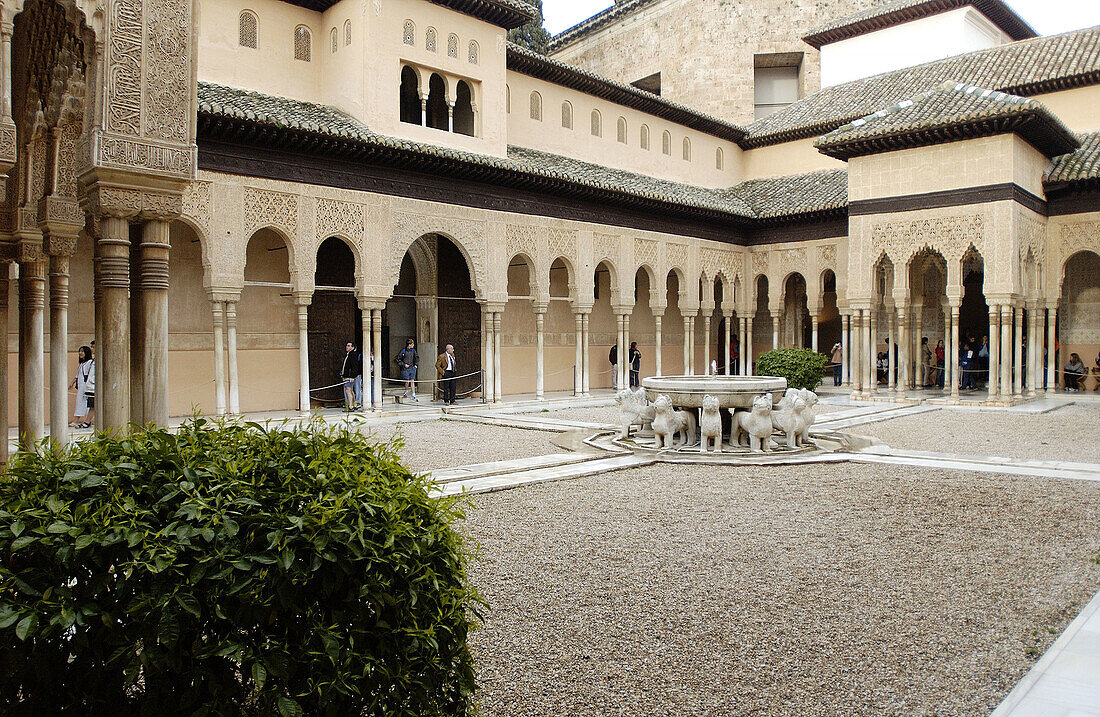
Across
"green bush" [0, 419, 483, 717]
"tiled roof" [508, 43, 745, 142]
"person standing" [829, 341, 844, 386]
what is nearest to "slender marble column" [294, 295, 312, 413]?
"tiled roof" [508, 43, 745, 142]

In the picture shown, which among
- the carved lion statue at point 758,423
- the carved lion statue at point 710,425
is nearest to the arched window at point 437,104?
the carved lion statue at point 710,425

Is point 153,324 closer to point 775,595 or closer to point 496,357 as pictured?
point 775,595

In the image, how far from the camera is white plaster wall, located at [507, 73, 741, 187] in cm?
2133

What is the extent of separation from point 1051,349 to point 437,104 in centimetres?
1805

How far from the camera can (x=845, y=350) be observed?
80.1 ft

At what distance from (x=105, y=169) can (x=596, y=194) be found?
16369 mm

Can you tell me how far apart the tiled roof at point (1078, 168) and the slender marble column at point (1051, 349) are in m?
3.41

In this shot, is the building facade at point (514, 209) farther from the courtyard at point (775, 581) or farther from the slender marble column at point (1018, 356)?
the courtyard at point (775, 581)

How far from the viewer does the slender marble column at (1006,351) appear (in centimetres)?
1845

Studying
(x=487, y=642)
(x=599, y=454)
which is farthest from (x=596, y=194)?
(x=487, y=642)

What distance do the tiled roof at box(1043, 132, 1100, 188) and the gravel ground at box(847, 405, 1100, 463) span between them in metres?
6.25

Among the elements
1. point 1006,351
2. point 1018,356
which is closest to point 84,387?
point 1006,351

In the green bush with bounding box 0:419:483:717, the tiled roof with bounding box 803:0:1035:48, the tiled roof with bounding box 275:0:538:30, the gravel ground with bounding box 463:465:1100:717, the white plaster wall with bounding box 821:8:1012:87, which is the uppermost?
the tiled roof with bounding box 803:0:1035:48

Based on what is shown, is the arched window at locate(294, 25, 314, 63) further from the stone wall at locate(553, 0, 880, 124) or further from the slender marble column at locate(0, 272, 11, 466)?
the stone wall at locate(553, 0, 880, 124)
